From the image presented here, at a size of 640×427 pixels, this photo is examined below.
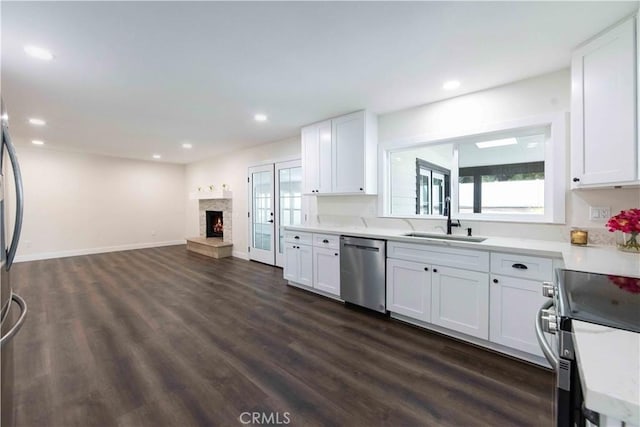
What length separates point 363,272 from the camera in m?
3.11

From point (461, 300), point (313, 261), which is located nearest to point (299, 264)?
point (313, 261)

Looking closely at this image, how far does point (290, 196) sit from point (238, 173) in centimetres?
183

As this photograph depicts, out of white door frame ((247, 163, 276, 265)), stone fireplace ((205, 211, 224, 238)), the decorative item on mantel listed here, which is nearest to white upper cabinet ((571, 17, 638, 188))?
the decorative item on mantel

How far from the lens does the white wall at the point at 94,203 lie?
5.80 m

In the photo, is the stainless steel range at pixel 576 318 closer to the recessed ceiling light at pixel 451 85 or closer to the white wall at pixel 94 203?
the recessed ceiling light at pixel 451 85

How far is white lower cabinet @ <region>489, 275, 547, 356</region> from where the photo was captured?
2.08 m

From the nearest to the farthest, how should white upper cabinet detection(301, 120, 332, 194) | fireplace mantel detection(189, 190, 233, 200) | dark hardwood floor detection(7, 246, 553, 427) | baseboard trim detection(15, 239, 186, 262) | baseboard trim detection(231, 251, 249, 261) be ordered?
dark hardwood floor detection(7, 246, 553, 427), white upper cabinet detection(301, 120, 332, 194), baseboard trim detection(15, 239, 186, 262), baseboard trim detection(231, 251, 249, 261), fireplace mantel detection(189, 190, 233, 200)

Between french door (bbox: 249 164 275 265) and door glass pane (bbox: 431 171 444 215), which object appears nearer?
door glass pane (bbox: 431 171 444 215)

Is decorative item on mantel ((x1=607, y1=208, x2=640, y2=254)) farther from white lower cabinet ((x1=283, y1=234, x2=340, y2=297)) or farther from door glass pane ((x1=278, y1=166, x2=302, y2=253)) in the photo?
door glass pane ((x1=278, y1=166, x2=302, y2=253))

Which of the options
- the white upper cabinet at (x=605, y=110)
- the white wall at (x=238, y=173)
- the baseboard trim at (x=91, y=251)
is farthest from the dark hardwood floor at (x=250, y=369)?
the baseboard trim at (x=91, y=251)

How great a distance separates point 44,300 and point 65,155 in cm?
426

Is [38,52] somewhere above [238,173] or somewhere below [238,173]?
above

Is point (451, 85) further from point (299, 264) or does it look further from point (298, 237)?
point (299, 264)

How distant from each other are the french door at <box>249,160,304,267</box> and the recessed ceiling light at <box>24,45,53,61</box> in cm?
327
